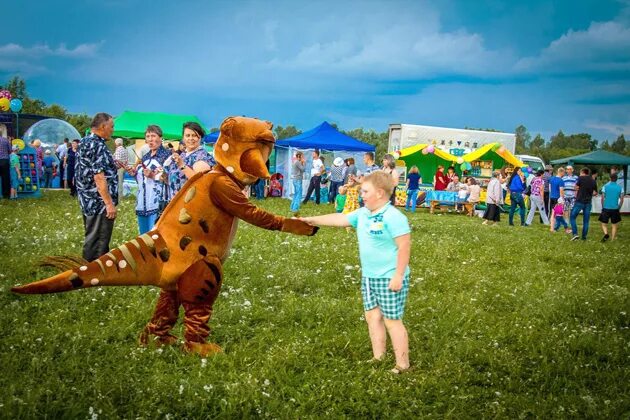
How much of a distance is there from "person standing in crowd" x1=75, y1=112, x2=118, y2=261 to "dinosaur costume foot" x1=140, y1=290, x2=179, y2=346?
106 inches

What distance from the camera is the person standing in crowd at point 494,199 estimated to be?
61.8 ft

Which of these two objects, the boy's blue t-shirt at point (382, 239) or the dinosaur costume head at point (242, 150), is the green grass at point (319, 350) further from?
the dinosaur costume head at point (242, 150)

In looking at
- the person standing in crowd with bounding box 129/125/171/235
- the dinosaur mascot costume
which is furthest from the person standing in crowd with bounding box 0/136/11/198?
the dinosaur mascot costume

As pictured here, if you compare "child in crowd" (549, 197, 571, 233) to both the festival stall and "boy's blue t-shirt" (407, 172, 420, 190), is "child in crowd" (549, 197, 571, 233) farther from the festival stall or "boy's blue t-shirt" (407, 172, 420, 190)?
the festival stall

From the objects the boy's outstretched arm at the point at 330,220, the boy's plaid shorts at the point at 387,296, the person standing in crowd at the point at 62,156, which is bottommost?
the boy's plaid shorts at the point at 387,296

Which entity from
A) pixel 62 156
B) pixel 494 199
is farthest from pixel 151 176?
pixel 62 156

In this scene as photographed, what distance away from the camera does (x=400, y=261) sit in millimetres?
4559

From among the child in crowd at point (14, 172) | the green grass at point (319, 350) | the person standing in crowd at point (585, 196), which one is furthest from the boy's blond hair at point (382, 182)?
the child in crowd at point (14, 172)

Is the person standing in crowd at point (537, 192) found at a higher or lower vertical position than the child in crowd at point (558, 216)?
higher

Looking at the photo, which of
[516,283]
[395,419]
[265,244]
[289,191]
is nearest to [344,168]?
[289,191]

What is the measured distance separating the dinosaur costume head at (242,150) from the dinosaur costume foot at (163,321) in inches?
50.5

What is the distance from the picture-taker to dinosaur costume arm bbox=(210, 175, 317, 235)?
475 centimetres

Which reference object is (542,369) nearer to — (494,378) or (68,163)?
(494,378)

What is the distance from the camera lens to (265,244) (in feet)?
35.0
